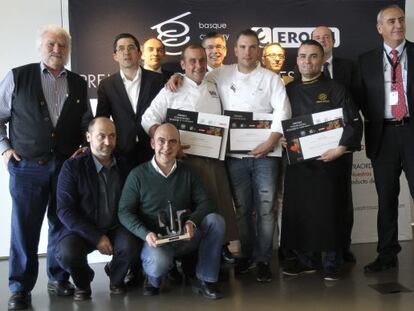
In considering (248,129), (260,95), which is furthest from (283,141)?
(260,95)

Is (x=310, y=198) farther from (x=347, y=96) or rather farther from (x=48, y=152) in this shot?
(x=48, y=152)

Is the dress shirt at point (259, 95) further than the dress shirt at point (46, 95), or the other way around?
the dress shirt at point (259, 95)

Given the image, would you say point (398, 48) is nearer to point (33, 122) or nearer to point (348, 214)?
point (348, 214)

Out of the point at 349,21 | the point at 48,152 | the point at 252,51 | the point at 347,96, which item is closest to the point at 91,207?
the point at 48,152

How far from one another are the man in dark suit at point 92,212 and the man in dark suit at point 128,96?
248mm

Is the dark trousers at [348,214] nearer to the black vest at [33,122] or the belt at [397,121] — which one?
the belt at [397,121]

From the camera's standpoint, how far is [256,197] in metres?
3.38

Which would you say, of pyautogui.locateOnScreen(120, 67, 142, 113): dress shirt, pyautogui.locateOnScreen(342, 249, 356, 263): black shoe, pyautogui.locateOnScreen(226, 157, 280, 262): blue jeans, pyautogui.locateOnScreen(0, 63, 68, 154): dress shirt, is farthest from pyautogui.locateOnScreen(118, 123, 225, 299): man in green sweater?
pyautogui.locateOnScreen(342, 249, 356, 263): black shoe

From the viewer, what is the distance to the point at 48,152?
3.00m

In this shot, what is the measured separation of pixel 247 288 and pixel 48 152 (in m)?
1.63

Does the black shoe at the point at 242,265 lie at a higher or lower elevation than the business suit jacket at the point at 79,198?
lower

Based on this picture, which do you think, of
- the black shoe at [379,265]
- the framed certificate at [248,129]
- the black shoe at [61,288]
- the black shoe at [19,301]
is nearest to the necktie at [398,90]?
the framed certificate at [248,129]

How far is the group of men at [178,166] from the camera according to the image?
9.81 feet

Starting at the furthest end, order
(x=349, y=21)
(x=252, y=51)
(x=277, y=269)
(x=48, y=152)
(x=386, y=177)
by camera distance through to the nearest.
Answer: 1. (x=349, y=21)
2. (x=277, y=269)
3. (x=386, y=177)
4. (x=252, y=51)
5. (x=48, y=152)
